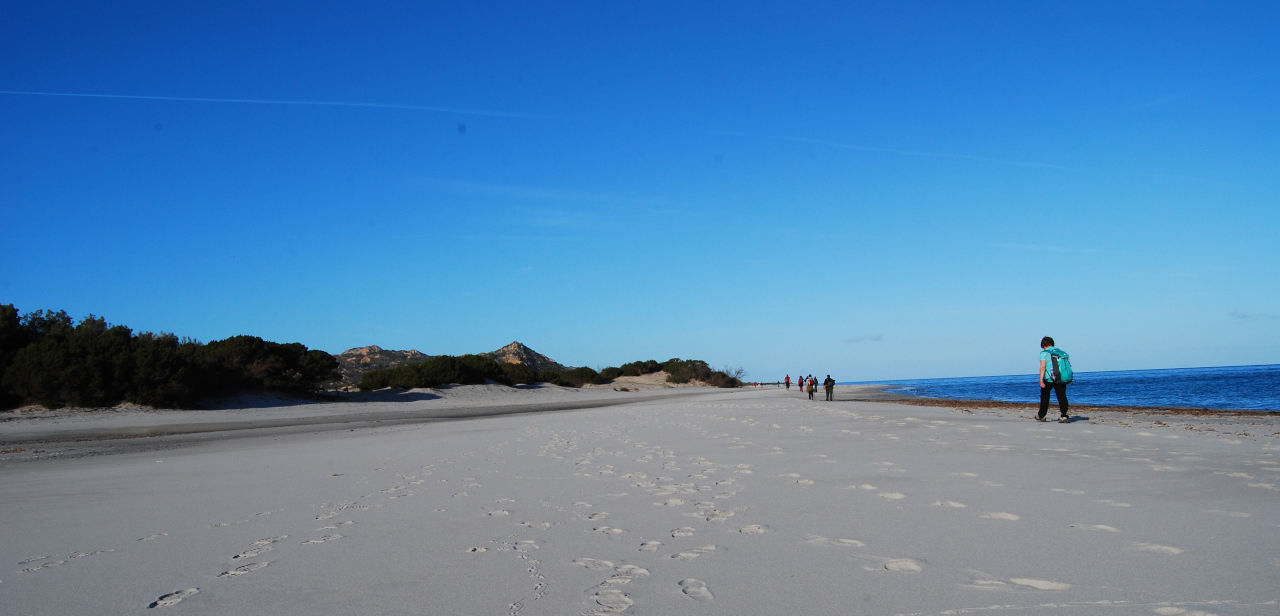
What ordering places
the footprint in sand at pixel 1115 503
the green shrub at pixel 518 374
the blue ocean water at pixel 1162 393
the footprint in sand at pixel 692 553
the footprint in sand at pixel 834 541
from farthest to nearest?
the green shrub at pixel 518 374, the blue ocean water at pixel 1162 393, the footprint in sand at pixel 1115 503, the footprint in sand at pixel 834 541, the footprint in sand at pixel 692 553

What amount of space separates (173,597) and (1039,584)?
3.56m

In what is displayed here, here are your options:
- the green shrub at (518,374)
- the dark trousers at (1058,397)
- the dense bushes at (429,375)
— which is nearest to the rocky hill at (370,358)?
the green shrub at (518,374)

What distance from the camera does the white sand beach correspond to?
9.05 ft

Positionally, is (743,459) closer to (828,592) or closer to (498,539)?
(498,539)

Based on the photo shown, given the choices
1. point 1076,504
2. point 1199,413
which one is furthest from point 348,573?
point 1199,413

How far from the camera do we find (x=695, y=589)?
9.35 ft

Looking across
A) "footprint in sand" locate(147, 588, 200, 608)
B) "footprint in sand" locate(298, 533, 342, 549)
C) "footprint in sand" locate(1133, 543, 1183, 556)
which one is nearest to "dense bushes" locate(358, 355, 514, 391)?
"footprint in sand" locate(298, 533, 342, 549)

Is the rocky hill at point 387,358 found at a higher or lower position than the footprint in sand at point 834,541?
higher

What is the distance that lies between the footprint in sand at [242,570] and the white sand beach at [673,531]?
2 centimetres

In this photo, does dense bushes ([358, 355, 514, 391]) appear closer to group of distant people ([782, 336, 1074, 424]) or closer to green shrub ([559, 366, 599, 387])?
green shrub ([559, 366, 599, 387])

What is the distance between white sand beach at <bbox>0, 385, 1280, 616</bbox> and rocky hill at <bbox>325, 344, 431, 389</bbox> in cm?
5805

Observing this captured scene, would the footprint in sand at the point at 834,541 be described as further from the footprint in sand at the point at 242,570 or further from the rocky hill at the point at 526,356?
the rocky hill at the point at 526,356

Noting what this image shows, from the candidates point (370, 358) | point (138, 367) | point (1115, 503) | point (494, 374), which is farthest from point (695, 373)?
point (1115, 503)

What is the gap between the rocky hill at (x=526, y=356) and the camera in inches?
3150
